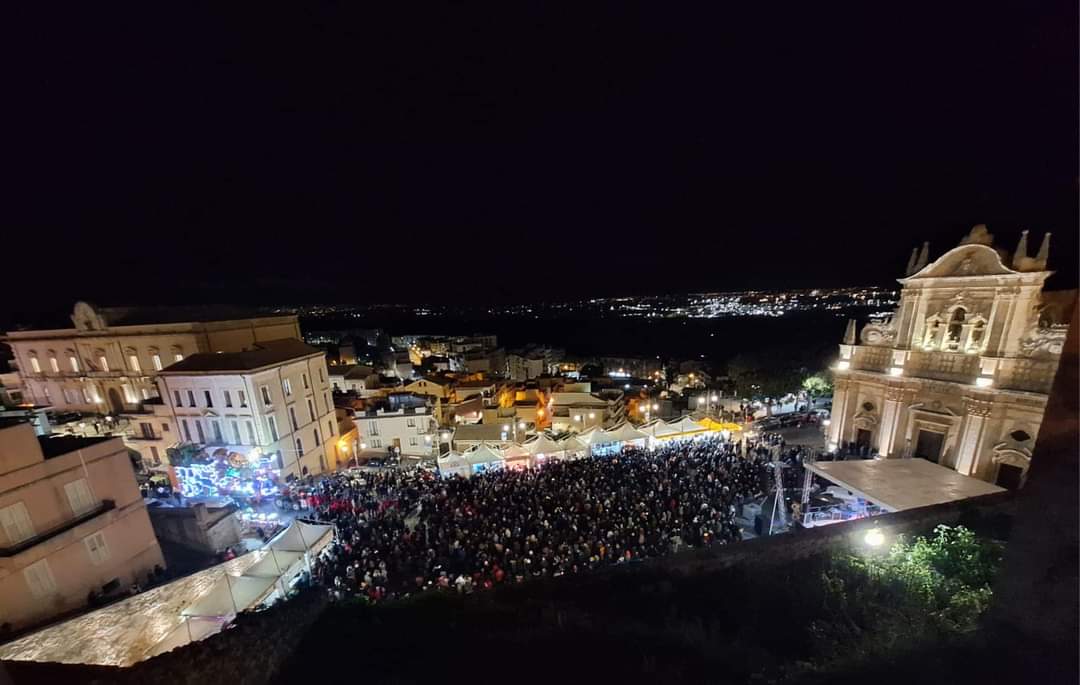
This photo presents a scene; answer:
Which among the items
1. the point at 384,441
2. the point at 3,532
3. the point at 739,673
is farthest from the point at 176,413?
the point at 739,673

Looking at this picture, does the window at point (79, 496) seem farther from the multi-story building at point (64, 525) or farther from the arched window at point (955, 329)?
the arched window at point (955, 329)

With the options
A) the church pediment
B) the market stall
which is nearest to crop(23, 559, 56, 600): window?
the market stall

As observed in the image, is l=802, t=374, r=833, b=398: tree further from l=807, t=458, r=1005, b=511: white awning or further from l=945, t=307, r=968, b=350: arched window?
l=807, t=458, r=1005, b=511: white awning

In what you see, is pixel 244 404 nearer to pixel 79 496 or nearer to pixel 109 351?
pixel 79 496

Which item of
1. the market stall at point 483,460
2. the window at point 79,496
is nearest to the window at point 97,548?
the window at point 79,496

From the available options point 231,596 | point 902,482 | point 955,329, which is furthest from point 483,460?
point 955,329

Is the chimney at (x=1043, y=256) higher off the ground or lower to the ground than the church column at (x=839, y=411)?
higher

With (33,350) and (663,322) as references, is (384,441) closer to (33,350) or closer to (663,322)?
(33,350)
